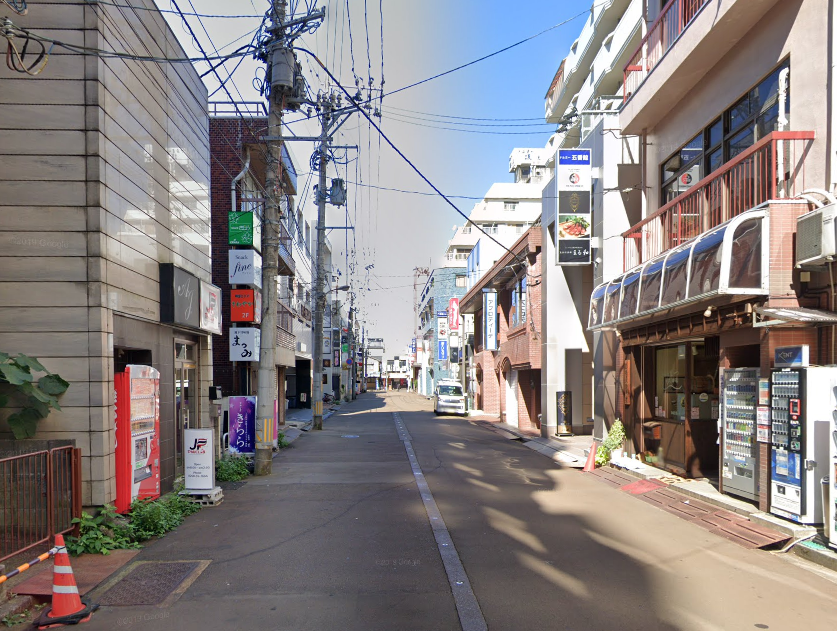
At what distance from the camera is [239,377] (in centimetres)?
2464

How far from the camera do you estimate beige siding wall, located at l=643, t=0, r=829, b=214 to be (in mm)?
8914

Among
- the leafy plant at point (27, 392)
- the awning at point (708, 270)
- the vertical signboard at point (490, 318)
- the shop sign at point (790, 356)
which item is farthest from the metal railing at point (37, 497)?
the vertical signboard at point (490, 318)

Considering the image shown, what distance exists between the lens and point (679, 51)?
40.8 ft

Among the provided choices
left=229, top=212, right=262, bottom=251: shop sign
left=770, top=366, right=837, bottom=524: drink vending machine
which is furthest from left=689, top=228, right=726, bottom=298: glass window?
left=229, top=212, right=262, bottom=251: shop sign

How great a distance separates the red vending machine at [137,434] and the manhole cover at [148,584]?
2011 millimetres

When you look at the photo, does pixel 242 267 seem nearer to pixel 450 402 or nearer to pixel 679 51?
pixel 679 51

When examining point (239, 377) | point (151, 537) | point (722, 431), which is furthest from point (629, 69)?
point (239, 377)

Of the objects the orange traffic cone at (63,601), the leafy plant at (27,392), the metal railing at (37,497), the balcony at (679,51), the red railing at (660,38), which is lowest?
the orange traffic cone at (63,601)

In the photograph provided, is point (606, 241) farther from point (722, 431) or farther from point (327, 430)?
point (327, 430)

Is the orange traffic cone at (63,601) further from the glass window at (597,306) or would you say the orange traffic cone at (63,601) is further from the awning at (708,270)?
the glass window at (597,306)

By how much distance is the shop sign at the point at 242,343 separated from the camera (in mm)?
21750

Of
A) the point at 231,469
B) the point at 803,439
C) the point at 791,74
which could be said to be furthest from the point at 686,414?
the point at 231,469

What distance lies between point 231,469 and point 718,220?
10274mm

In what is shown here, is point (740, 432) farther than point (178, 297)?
No
